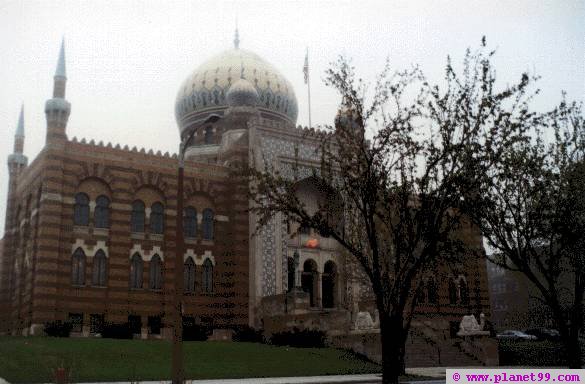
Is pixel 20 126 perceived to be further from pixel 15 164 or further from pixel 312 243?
pixel 312 243

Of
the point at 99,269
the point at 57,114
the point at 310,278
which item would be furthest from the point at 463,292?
the point at 57,114

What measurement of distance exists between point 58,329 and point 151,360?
1053 cm

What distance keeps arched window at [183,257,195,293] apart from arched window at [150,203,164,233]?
8.43ft

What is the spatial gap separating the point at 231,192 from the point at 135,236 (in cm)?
686

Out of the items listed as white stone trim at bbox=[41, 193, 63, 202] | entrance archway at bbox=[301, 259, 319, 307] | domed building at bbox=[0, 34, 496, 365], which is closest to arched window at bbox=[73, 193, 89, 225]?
domed building at bbox=[0, 34, 496, 365]

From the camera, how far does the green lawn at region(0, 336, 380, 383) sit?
21.2 m

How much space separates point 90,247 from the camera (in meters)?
36.2

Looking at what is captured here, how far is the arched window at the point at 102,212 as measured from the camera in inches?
1449

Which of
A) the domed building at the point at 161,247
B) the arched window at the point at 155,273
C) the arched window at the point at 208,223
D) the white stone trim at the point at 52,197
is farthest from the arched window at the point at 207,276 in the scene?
the white stone trim at the point at 52,197

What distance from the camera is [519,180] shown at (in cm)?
1992

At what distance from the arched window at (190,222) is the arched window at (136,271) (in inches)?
137

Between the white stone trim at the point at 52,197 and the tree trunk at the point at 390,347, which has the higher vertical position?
the white stone trim at the point at 52,197

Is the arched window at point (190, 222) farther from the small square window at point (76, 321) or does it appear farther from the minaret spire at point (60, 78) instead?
the minaret spire at point (60, 78)

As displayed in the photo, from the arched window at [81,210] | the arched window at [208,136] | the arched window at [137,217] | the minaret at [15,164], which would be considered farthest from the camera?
the arched window at [208,136]
